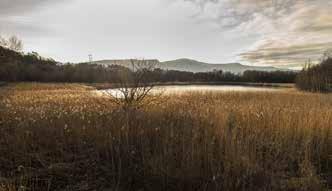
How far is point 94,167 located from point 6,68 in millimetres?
43200

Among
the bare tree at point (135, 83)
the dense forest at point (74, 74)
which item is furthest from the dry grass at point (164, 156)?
the dense forest at point (74, 74)

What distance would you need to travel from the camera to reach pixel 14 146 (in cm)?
527

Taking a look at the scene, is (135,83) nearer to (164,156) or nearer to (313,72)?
(164,156)

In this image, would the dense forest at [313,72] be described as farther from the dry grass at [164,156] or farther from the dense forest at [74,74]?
the dry grass at [164,156]

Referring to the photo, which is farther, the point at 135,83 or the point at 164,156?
the point at 135,83

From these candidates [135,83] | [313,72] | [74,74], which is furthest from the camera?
[74,74]

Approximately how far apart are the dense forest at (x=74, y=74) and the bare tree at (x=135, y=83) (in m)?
30.9

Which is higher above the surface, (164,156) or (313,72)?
(313,72)

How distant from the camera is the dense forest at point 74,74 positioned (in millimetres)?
45188

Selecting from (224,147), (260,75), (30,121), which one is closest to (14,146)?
(30,121)

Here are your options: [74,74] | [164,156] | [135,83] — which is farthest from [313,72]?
[74,74]

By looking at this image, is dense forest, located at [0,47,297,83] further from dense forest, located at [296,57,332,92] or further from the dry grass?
the dry grass

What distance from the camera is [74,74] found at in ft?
186

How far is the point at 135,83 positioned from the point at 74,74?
50.0 m
